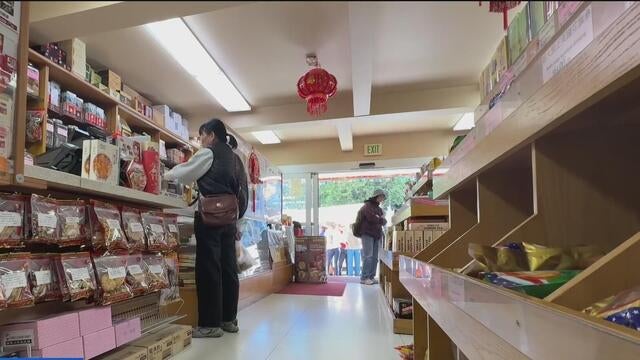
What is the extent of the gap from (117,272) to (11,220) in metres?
0.52

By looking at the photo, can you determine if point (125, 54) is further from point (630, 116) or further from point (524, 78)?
point (630, 116)

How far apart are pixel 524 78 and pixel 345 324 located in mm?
2433

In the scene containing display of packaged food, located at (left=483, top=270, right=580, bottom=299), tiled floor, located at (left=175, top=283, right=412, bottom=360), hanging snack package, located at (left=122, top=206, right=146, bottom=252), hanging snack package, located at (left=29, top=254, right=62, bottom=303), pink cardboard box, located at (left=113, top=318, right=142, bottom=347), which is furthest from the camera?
tiled floor, located at (left=175, top=283, right=412, bottom=360)

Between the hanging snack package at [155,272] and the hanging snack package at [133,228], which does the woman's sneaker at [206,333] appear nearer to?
the hanging snack package at [155,272]

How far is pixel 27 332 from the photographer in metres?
1.29

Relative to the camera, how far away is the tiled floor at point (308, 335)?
208 centimetres

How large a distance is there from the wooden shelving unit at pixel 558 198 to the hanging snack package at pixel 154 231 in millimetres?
1331

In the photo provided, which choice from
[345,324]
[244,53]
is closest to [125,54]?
[244,53]

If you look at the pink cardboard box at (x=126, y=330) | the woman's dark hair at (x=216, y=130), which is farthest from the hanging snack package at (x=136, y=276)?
the woman's dark hair at (x=216, y=130)

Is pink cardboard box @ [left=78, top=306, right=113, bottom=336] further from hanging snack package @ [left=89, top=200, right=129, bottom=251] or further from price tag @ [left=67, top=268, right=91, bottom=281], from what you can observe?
hanging snack package @ [left=89, top=200, right=129, bottom=251]

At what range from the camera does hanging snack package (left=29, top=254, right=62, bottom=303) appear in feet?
4.31

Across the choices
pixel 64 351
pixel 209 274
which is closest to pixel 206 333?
pixel 209 274

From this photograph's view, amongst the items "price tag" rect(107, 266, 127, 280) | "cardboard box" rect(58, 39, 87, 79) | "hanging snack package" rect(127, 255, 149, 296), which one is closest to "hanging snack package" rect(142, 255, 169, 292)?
"hanging snack package" rect(127, 255, 149, 296)

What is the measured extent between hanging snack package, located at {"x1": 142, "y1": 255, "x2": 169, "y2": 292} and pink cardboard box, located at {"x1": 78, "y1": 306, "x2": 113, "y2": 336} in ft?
0.90
